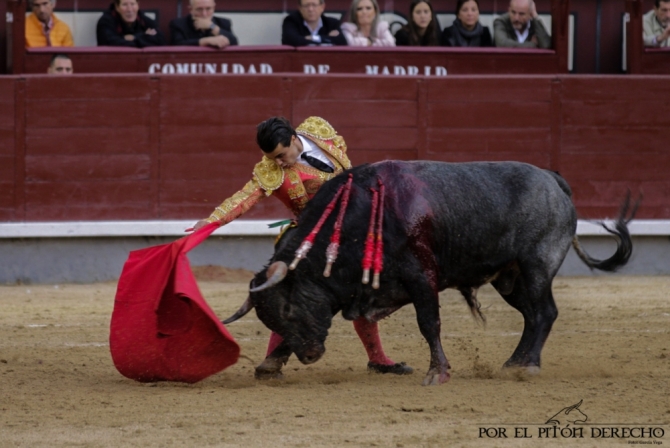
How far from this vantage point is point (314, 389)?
14.5ft

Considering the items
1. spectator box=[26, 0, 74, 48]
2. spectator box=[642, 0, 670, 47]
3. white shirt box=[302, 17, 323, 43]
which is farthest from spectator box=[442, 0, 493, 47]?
spectator box=[26, 0, 74, 48]

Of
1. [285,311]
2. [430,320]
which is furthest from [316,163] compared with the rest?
[430,320]

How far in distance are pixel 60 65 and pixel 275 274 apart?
14.0ft

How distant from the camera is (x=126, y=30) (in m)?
8.26

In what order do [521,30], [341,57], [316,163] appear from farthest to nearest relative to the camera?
[521,30], [341,57], [316,163]

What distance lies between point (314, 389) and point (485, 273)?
866mm

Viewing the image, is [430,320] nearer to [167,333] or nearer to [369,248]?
[369,248]

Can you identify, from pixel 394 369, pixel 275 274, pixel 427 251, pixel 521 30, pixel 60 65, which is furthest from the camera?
pixel 521 30

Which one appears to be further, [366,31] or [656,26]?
[656,26]

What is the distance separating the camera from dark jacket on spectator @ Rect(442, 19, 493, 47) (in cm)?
853

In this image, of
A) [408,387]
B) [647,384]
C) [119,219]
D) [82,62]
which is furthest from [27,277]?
[647,384]

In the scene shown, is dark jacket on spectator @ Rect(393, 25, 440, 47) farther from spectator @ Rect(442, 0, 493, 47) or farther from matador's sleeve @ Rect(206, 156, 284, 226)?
matador's sleeve @ Rect(206, 156, 284, 226)

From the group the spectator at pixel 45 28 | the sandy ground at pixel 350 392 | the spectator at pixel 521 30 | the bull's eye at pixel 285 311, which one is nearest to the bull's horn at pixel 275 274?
the bull's eye at pixel 285 311

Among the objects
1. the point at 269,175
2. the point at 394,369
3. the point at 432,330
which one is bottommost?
the point at 394,369
